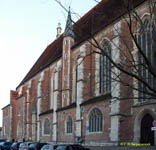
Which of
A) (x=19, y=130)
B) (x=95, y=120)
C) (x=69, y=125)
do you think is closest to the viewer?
(x=95, y=120)

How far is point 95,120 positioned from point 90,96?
7.74ft

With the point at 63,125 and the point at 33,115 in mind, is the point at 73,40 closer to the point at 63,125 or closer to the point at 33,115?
the point at 63,125

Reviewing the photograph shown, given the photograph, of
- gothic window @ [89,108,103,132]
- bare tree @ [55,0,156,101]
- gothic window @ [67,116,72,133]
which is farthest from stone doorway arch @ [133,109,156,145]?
gothic window @ [67,116,72,133]

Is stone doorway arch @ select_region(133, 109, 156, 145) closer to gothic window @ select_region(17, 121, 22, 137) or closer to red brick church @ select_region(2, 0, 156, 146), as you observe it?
red brick church @ select_region(2, 0, 156, 146)

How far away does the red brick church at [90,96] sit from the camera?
2130 cm

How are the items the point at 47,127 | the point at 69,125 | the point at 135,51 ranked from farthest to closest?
1. the point at 47,127
2. the point at 69,125
3. the point at 135,51

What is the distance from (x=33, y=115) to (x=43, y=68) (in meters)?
6.78

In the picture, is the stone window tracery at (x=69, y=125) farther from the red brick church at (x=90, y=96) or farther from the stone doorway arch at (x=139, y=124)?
the stone doorway arch at (x=139, y=124)

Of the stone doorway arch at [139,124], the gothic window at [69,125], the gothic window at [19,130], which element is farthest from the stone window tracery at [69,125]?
the gothic window at [19,130]

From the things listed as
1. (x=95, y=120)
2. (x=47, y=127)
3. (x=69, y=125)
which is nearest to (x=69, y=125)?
(x=69, y=125)

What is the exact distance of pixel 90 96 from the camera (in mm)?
27078

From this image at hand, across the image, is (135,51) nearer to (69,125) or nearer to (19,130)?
(69,125)

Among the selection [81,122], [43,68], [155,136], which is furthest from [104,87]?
[43,68]

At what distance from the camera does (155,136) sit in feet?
64.3
